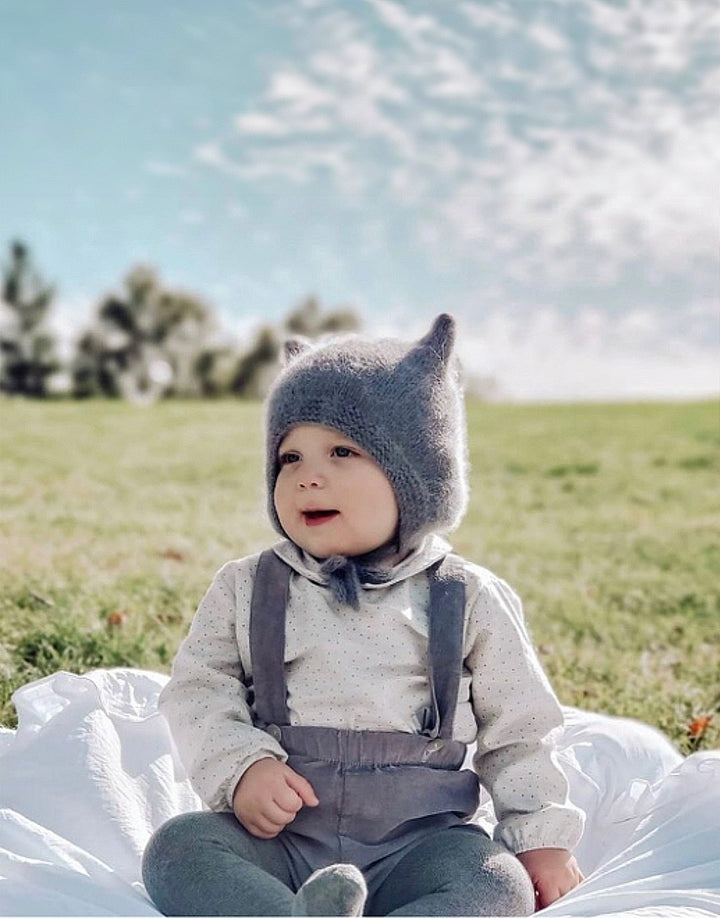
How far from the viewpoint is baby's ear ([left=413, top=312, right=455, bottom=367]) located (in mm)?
2289

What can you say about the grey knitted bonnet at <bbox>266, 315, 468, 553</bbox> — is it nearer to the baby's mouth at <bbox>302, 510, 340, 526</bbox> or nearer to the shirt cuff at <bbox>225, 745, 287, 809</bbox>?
the baby's mouth at <bbox>302, 510, 340, 526</bbox>

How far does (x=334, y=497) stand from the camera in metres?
2.18

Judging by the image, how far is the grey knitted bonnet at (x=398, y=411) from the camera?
2189 mm

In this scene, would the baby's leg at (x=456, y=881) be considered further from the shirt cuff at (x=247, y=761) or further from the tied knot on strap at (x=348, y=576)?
the tied knot on strap at (x=348, y=576)

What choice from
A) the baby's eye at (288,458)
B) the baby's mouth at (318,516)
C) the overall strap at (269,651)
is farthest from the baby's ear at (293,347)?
the overall strap at (269,651)

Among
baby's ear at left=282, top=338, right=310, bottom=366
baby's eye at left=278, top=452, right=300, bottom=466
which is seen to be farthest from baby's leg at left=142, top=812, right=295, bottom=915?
baby's ear at left=282, top=338, right=310, bottom=366

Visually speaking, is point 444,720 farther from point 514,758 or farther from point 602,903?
point 602,903

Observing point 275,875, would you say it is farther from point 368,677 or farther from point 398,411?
point 398,411

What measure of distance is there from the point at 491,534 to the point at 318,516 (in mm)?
4230

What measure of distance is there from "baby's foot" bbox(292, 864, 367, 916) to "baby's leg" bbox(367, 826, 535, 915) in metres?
0.19

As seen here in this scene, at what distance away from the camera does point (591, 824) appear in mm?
2561

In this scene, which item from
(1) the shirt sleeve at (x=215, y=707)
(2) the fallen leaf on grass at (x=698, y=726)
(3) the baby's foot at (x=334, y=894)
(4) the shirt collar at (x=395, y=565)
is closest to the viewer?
(3) the baby's foot at (x=334, y=894)

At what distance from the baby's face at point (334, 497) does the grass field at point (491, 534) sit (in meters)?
1.17

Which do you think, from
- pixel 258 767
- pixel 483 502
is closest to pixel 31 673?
pixel 258 767
